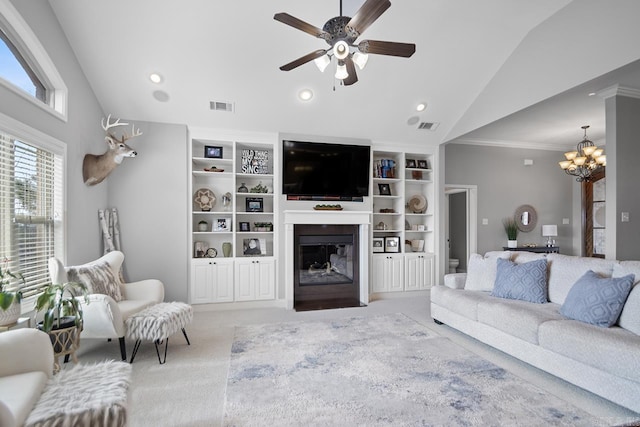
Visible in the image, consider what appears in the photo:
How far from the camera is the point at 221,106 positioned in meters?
4.20

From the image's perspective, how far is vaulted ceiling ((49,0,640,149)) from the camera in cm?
312

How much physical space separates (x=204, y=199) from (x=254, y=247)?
104cm

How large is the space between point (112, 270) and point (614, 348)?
4.22 m

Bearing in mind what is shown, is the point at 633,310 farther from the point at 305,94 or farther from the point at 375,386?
the point at 305,94

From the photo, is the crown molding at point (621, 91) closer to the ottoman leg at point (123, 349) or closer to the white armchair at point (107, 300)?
the white armchair at point (107, 300)

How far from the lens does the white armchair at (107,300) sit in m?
2.65

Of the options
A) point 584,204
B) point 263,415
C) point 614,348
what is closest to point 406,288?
point 614,348

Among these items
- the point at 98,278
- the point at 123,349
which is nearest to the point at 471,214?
the point at 123,349

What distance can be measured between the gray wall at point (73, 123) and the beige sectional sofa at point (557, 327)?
13.5 feet

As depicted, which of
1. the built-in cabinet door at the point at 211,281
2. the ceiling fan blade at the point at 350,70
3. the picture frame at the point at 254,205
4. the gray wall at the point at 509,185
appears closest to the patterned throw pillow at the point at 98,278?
the built-in cabinet door at the point at 211,281

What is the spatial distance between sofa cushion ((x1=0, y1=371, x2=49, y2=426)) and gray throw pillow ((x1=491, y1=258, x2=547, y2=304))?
143 inches

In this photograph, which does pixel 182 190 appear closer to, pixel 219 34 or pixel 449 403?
pixel 219 34

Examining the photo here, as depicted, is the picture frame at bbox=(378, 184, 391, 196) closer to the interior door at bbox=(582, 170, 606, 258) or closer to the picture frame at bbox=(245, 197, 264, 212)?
the picture frame at bbox=(245, 197, 264, 212)

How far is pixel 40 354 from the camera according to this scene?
1.69 meters
